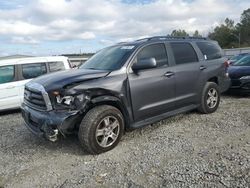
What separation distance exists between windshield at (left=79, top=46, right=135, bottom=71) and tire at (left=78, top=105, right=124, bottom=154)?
0.88 metres

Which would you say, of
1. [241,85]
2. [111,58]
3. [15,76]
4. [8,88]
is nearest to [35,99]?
[111,58]

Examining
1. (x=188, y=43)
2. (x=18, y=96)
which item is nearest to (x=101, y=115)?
(x=188, y=43)

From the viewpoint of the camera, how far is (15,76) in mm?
9148

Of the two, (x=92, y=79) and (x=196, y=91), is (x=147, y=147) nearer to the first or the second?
(x=92, y=79)

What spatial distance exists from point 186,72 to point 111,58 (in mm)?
1639

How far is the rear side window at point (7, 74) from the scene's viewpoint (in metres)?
9.04

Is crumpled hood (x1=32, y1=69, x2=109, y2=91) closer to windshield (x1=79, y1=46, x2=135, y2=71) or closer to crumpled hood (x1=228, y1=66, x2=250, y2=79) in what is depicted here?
windshield (x1=79, y1=46, x2=135, y2=71)

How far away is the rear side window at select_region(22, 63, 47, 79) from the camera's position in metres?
9.30

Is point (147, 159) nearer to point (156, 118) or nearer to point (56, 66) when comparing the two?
point (156, 118)

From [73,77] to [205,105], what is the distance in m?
3.39

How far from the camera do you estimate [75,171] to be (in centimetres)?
454

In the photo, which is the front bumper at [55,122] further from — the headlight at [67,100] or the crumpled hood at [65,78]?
the crumpled hood at [65,78]

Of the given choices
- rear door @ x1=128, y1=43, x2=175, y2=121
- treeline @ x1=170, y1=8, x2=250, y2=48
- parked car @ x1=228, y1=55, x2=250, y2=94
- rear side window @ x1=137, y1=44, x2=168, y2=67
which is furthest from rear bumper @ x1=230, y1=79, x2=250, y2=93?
treeline @ x1=170, y1=8, x2=250, y2=48

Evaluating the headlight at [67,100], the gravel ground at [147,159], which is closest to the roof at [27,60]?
the gravel ground at [147,159]
